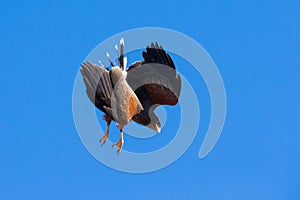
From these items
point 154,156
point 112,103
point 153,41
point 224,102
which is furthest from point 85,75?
point 224,102

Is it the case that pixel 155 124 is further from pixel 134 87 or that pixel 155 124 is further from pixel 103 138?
pixel 103 138

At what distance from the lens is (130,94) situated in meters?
3.58

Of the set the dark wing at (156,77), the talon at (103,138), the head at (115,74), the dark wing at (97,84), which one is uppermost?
the dark wing at (156,77)

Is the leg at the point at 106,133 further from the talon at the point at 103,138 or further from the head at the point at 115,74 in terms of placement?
the head at the point at 115,74

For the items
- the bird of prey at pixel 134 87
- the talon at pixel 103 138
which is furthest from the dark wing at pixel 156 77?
the talon at pixel 103 138

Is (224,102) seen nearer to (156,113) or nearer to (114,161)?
(156,113)

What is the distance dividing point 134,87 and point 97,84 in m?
0.59

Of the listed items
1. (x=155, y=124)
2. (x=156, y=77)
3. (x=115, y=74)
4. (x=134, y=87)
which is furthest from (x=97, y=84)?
(x=155, y=124)

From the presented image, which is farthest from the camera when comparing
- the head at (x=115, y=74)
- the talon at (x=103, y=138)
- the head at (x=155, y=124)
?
the head at (x=155, y=124)

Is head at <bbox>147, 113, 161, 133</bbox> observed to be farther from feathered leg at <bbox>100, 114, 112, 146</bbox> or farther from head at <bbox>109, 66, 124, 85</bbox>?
head at <bbox>109, 66, 124, 85</bbox>

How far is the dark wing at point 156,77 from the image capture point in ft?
11.9

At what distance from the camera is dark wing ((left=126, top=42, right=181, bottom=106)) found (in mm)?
3617

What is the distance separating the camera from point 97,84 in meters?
3.24

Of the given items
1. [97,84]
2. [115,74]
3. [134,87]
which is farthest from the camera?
[134,87]
